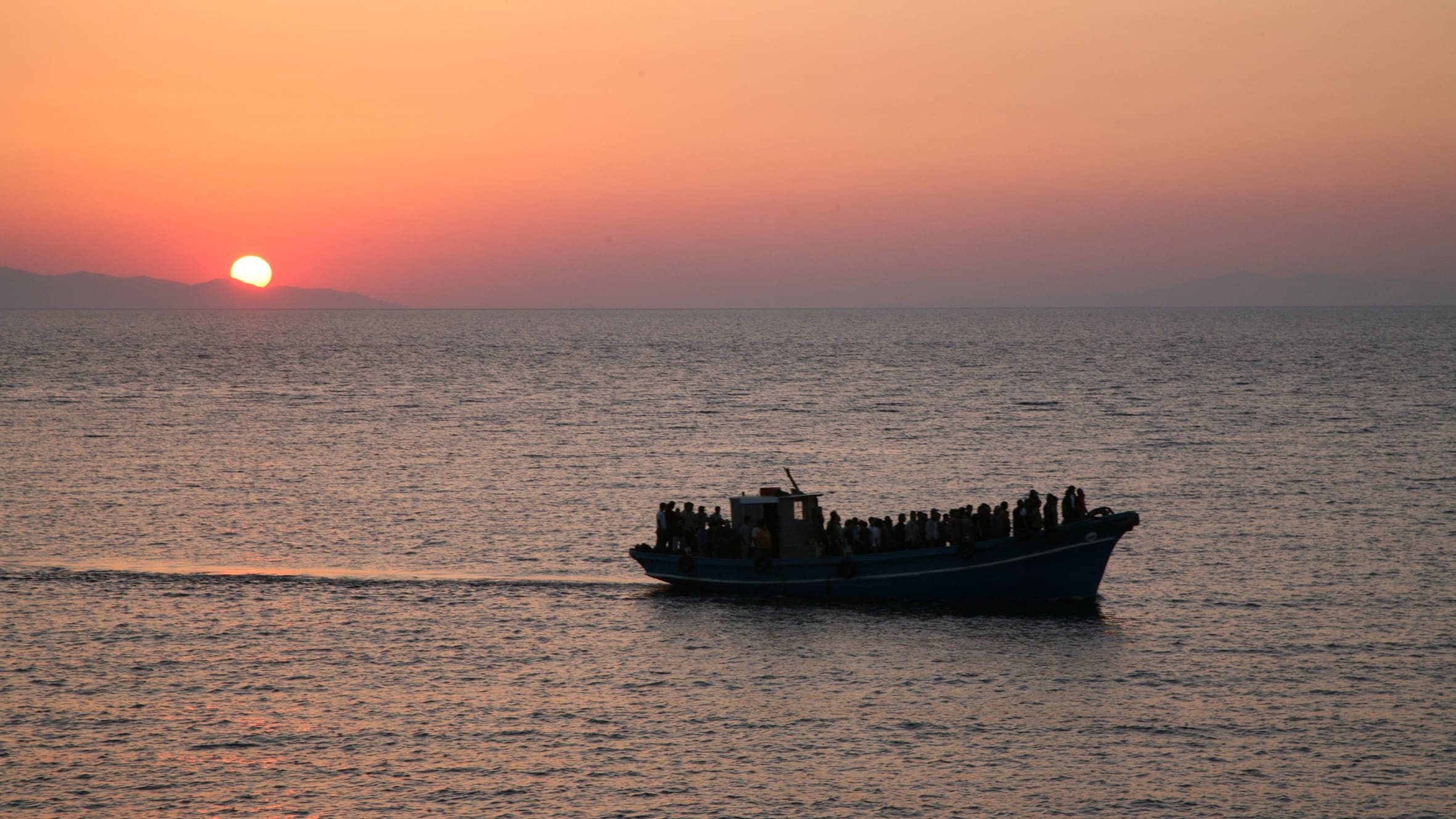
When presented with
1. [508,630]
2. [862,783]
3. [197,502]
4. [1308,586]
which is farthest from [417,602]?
[1308,586]

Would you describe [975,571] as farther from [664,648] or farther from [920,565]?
[664,648]

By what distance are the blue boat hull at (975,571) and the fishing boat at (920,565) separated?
17mm

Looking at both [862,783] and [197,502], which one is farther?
[197,502]

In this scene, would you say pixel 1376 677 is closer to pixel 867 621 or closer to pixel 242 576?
pixel 867 621

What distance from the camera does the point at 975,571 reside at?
3700 cm

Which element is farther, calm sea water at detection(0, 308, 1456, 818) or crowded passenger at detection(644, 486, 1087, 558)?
crowded passenger at detection(644, 486, 1087, 558)

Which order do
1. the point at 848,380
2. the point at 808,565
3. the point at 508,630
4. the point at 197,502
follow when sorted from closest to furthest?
the point at 508,630
the point at 808,565
the point at 197,502
the point at 848,380

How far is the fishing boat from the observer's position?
36812 mm

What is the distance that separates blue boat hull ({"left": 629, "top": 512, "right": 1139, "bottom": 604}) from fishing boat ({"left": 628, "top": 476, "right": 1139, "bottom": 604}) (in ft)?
0.06

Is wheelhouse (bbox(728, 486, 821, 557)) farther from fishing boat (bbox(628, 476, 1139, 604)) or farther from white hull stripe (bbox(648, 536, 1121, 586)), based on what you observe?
white hull stripe (bbox(648, 536, 1121, 586))

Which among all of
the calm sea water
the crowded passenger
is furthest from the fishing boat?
the calm sea water

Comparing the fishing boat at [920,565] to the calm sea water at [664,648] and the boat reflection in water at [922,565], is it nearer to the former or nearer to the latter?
the boat reflection in water at [922,565]

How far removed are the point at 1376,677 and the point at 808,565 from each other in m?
14.5

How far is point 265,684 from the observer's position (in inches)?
1199
